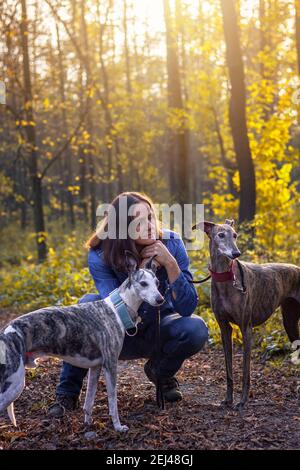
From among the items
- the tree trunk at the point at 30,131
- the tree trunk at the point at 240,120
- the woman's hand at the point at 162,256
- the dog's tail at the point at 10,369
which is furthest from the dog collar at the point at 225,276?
the tree trunk at the point at 30,131

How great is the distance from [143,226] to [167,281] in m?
0.60

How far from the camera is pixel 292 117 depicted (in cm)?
1103

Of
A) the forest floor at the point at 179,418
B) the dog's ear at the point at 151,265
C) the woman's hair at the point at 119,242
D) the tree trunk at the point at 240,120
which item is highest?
the tree trunk at the point at 240,120

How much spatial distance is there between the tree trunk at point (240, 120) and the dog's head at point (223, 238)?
20.6 feet

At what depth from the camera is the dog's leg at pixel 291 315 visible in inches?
216

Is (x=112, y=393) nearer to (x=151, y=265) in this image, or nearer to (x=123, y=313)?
(x=123, y=313)

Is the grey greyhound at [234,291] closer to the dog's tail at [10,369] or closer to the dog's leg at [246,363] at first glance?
the dog's leg at [246,363]

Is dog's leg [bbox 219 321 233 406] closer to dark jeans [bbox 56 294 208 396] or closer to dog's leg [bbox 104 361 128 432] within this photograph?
dark jeans [bbox 56 294 208 396]

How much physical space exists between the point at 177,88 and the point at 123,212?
46.7 feet

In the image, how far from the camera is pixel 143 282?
13.4 ft

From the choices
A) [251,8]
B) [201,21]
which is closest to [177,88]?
[201,21]

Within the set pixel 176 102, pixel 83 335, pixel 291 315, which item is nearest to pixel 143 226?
pixel 83 335

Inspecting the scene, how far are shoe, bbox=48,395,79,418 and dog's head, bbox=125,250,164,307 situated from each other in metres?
1.16

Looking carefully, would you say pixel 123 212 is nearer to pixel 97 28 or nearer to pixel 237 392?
pixel 237 392
